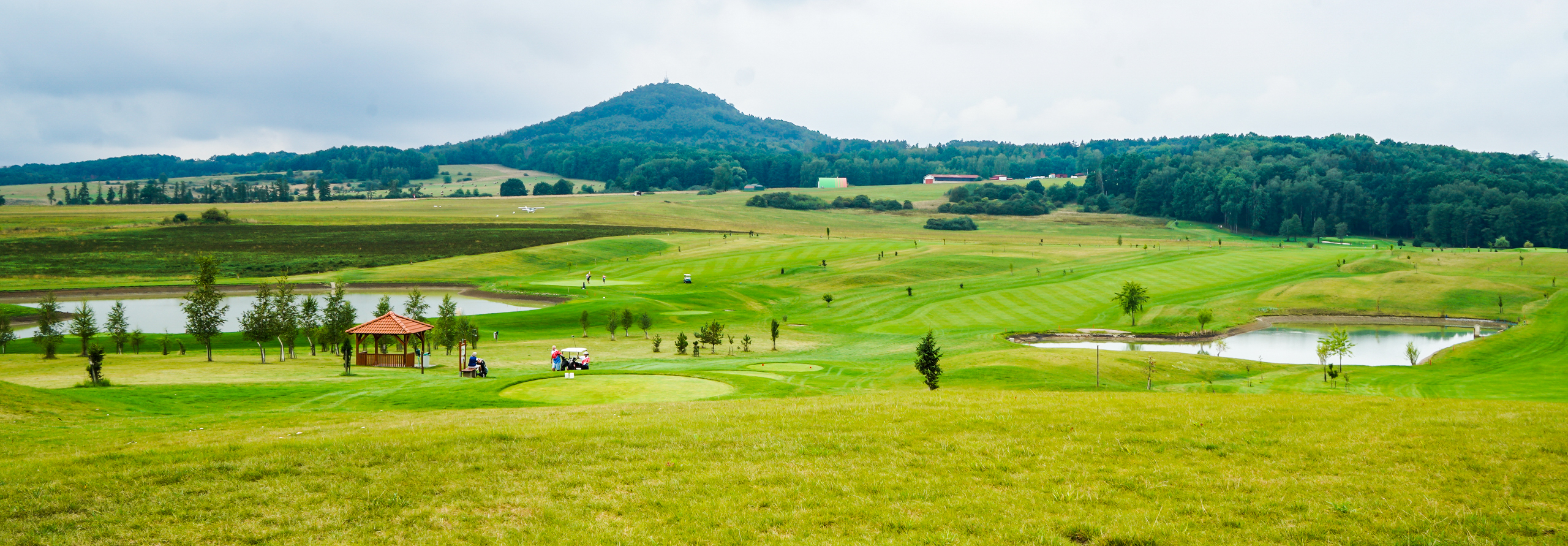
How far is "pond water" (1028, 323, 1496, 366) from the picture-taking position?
56094mm

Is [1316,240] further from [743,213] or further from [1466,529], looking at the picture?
[1466,529]

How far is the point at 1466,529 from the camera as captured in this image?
36.1 ft

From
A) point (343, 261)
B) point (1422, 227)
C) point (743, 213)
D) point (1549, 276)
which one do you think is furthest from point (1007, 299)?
point (1422, 227)

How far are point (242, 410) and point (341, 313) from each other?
27.1 meters

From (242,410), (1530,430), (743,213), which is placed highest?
(743,213)

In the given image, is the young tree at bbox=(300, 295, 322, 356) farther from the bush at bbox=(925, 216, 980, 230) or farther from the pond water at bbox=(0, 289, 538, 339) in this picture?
the bush at bbox=(925, 216, 980, 230)

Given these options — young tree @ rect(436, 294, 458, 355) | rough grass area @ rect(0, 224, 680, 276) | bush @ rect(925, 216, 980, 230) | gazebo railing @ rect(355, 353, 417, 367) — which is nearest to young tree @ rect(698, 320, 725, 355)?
young tree @ rect(436, 294, 458, 355)

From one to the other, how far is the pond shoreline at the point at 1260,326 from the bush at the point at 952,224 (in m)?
90.3

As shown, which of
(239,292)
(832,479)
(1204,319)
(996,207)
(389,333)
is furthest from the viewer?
(996,207)

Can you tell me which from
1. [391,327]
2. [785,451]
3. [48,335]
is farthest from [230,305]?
[785,451]

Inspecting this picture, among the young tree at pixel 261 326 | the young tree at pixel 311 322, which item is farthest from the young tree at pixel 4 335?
the young tree at pixel 261 326

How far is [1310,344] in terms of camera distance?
61812mm

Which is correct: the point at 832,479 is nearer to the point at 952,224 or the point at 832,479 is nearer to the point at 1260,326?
the point at 1260,326

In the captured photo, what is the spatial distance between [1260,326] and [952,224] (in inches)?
3740
